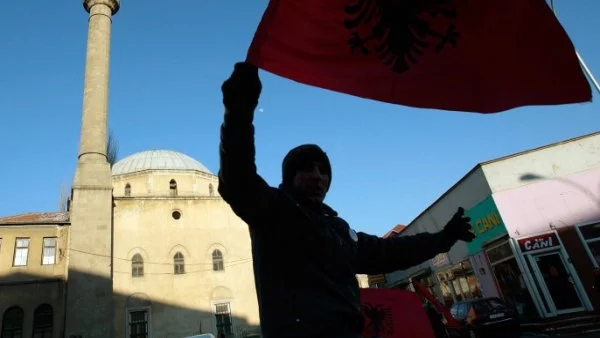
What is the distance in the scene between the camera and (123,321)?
24.9m

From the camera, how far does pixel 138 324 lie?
2523 centimetres

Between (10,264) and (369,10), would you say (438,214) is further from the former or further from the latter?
(10,264)

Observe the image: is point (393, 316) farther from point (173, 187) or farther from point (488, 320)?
point (173, 187)

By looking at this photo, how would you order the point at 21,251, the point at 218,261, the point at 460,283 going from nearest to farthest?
1. the point at 460,283
2. the point at 21,251
3. the point at 218,261

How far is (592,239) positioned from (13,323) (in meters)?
28.5

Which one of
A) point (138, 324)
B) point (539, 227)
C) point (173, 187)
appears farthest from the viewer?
point (173, 187)

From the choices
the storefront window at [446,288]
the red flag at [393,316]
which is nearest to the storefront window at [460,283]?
the storefront window at [446,288]

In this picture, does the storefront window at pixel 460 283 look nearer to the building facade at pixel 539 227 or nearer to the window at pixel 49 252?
the building facade at pixel 539 227

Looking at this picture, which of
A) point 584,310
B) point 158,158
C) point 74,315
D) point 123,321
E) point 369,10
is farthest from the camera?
point 158,158

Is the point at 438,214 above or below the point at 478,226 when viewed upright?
above

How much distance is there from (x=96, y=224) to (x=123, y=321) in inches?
269

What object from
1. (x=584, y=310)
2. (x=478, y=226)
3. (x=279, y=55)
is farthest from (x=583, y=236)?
(x=279, y=55)

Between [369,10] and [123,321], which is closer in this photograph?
[369,10]

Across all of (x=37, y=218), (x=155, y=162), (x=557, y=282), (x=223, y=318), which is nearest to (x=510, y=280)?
(x=557, y=282)
